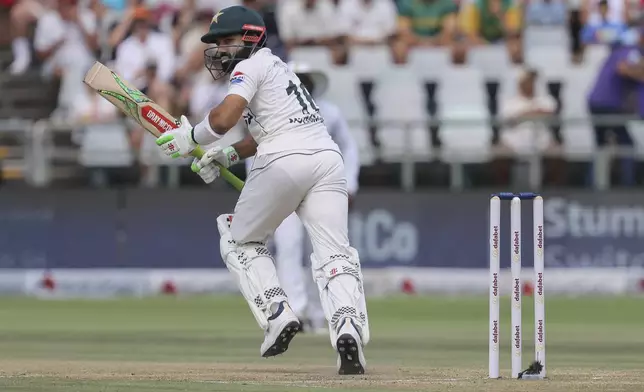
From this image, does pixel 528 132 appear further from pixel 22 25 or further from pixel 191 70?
pixel 22 25

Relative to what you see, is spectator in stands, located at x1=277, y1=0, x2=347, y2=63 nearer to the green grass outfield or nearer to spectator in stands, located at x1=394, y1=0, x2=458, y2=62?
spectator in stands, located at x1=394, y1=0, x2=458, y2=62

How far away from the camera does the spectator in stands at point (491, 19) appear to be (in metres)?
15.9

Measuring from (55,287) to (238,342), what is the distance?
234 inches

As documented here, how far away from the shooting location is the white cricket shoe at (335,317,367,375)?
7016 mm

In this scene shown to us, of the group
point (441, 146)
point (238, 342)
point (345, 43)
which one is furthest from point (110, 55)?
point (238, 342)

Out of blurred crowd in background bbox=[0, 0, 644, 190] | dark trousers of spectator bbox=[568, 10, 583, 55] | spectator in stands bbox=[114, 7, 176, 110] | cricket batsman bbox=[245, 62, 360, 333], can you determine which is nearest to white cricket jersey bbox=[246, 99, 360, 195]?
cricket batsman bbox=[245, 62, 360, 333]

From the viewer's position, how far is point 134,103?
25.2 feet

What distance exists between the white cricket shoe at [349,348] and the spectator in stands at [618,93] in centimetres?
783

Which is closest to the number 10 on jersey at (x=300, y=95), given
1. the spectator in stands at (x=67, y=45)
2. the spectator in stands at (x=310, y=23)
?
the spectator in stands at (x=310, y=23)

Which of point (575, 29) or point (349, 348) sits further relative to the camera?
point (575, 29)

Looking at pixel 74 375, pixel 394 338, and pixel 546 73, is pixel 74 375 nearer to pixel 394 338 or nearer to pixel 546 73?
pixel 394 338

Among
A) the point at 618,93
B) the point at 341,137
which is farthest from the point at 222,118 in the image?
the point at 618,93

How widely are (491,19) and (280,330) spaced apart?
371 inches

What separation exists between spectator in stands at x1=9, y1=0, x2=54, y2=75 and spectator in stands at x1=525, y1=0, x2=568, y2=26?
5253 millimetres
